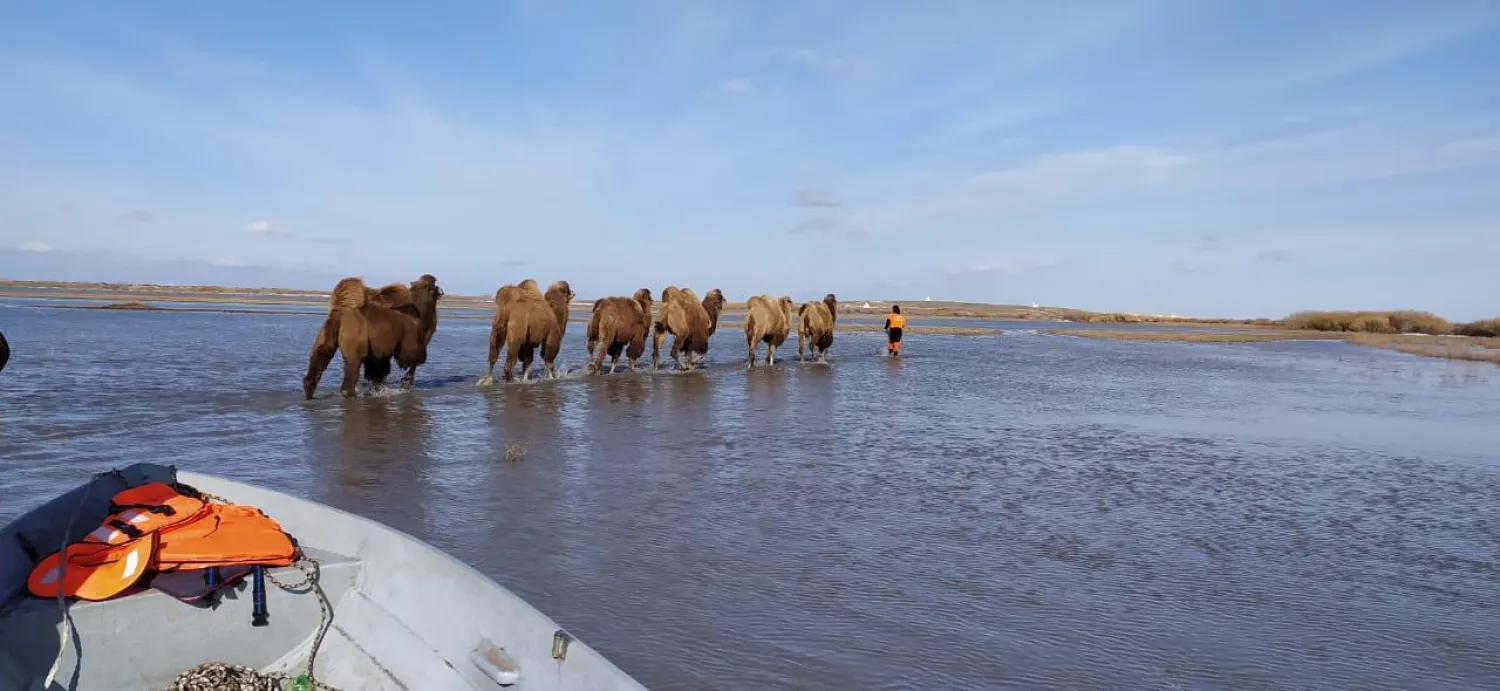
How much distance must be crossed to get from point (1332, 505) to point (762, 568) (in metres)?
5.24

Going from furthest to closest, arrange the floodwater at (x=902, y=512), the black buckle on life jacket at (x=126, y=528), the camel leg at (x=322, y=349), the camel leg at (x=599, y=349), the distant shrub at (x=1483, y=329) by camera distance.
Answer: the distant shrub at (x=1483, y=329)
the camel leg at (x=599, y=349)
the camel leg at (x=322, y=349)
the floodwater at (x=902, y=512)
the black buckle on life jacket at (x=126, y=528)

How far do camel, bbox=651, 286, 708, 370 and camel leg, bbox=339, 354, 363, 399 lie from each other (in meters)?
7.46

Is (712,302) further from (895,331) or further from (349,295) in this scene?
(349,295)

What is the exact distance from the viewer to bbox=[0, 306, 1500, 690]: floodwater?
433 centimetres

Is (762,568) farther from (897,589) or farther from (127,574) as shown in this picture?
(127,574)

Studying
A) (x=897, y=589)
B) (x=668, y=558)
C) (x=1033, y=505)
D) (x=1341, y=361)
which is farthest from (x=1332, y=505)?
(x=1341, y=361)

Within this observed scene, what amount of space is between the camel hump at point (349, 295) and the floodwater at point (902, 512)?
1.33 m

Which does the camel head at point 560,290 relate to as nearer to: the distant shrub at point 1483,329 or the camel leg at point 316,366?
the camel leg at point 316,366

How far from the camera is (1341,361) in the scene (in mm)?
29000

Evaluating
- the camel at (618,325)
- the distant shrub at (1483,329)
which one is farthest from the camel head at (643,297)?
the distant shrub at (1483,329)

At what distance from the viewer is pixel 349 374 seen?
497 inches

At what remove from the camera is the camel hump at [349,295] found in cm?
1235

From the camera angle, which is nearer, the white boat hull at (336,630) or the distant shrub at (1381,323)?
the white boat hull at (336,630)

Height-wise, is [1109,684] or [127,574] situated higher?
[127,574]
